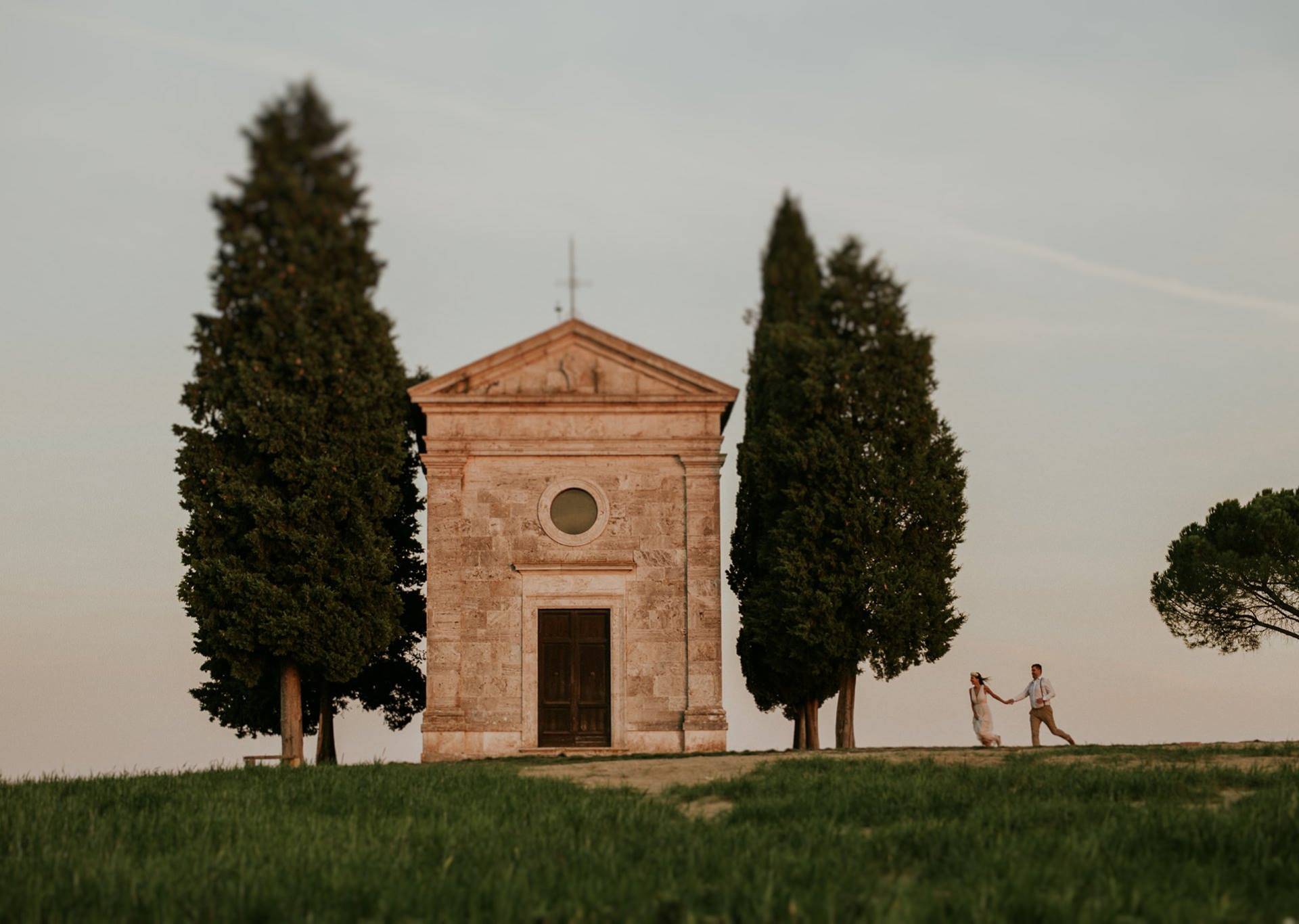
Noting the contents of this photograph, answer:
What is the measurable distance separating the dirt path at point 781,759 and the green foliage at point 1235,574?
49.2ft

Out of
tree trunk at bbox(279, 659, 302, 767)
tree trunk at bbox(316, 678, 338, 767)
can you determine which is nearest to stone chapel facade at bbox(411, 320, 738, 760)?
tree trunk at bbox(279, 659, 302, 767)

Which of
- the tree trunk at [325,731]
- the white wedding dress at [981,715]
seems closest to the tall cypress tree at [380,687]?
the tree trunk at [325,731]

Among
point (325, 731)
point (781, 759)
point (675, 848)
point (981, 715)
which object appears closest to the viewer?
point (675, 848)

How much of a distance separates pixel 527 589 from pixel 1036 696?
9696mm

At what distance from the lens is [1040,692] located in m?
25.8

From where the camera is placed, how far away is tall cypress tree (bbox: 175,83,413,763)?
2603 cm

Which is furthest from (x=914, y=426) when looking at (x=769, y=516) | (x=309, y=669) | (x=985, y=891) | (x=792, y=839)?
(x=985, y=891)

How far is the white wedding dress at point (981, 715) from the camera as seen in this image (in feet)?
83.8

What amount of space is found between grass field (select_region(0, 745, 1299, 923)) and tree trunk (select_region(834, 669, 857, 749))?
11.6m

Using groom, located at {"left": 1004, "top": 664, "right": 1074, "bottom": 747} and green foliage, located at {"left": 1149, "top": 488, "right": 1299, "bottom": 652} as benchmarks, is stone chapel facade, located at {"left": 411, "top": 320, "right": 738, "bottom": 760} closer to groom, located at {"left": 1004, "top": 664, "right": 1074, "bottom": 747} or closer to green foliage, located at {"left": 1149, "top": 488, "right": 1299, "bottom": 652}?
groom, located at {"left": 1004, "top": 664, "right": 1074, "bottom": 747}

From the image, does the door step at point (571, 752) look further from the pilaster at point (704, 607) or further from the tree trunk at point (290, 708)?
the tree trunk at point (290, 708)

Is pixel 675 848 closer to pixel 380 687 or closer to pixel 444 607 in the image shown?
pixel 444 607

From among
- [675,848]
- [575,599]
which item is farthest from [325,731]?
[675,848]

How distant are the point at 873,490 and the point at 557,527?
625 cm
